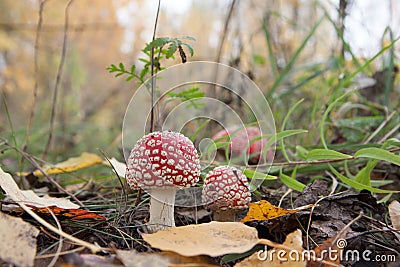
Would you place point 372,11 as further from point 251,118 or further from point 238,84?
point 251,118

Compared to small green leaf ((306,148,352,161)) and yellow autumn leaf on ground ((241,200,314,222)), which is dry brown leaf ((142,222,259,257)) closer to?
yellow autumn leaf on ground ((241,200,314,222))

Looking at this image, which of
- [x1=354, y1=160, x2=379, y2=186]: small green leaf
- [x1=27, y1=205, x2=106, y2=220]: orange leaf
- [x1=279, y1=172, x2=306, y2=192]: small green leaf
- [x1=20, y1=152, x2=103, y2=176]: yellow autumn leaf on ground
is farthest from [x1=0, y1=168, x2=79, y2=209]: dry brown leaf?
[x1=354, y1=160, x2=379, y2=186]: small green leaf

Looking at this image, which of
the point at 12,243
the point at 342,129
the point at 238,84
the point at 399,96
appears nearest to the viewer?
the point at 12,243

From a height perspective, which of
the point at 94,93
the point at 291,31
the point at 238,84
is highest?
the point at 291,31

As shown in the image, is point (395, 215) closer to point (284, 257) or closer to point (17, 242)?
point (284, 257)

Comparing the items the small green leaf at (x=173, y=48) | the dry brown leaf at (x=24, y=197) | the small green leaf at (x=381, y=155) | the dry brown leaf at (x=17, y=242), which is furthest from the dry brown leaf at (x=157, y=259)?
the small green leaf at (x=381, y=155)

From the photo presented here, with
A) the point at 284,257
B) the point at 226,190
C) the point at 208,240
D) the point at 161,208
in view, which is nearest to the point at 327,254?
the point at 284,257

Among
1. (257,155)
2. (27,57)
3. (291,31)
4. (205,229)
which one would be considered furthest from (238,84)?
(27,57)
